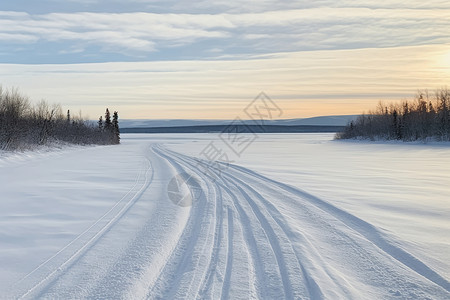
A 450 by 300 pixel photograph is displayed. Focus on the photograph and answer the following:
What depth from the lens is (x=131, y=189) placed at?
37.2 ft

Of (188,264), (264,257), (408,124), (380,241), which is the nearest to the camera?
(188,264)

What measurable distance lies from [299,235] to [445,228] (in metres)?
2.79

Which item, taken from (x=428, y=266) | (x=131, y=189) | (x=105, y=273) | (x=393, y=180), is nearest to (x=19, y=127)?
(x=131, y=189)

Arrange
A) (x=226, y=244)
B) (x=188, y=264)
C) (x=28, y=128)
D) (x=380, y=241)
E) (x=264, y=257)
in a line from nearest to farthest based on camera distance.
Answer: (x=188, y=264) → (x=264, y=257) → (x=226, y=244) → (x=380, y=241) → (x=28, y=128)

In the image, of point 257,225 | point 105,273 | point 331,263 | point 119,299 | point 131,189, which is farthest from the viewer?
point 131,189

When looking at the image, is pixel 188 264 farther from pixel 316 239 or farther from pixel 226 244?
pixel 316 239

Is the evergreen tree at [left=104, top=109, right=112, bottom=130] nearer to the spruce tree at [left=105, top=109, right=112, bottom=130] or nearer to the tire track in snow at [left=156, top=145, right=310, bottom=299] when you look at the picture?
the spruce tree at [left=105, top=109, right=112, bottom=130]

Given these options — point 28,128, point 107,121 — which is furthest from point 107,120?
point 28,128

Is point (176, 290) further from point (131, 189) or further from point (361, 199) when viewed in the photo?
point (131, 189)

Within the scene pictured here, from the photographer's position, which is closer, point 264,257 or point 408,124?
point 264,257

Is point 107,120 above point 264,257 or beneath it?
above

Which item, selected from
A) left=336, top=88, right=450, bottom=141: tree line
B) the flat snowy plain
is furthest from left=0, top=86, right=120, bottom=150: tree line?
left=336, top=88, right=450, bottom=141: tree line

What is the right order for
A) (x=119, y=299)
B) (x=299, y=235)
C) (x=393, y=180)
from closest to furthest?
(x=119, y=299)
(x=299, y=235)
(x=393, y=180)

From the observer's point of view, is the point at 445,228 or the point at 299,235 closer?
the point at 299,235
